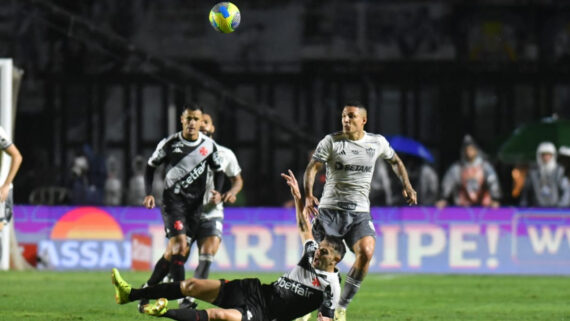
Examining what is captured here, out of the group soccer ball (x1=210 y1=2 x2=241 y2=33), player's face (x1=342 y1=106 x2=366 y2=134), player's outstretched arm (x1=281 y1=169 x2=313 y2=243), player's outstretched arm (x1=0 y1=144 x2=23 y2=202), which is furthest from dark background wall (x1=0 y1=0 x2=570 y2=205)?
player's outstretched arm (x1=281 y1=169 x2=313 y2=243)

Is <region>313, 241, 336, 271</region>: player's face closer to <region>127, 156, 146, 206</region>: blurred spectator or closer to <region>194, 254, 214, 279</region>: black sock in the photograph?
<region>194, 254, 214, 279</region>: black sock

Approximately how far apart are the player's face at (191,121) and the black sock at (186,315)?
3802 millimetres

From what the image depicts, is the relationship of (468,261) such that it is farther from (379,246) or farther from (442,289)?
(442,289)

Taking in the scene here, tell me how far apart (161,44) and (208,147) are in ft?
64.7

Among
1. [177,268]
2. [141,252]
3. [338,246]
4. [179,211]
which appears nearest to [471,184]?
[141,252]

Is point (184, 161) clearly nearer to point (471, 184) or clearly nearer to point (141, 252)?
point (141, 252)

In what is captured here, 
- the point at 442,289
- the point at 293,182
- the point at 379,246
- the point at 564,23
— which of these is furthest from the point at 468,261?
the point at 564,23

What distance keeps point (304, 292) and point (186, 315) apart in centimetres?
111

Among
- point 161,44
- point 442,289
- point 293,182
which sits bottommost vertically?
point 442,289

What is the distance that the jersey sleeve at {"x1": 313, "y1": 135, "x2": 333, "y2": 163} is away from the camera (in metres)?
12.8

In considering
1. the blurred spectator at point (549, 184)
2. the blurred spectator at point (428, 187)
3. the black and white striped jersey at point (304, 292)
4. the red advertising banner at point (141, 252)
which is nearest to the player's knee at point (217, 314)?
the black and white striped jersey at point (304, 292)

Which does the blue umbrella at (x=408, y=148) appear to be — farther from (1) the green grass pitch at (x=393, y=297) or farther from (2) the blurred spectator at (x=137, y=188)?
(2) the blurred spectator at (x=137, y=188)

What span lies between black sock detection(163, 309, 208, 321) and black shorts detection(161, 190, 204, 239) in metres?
3.73

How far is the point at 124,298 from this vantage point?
11250mm
